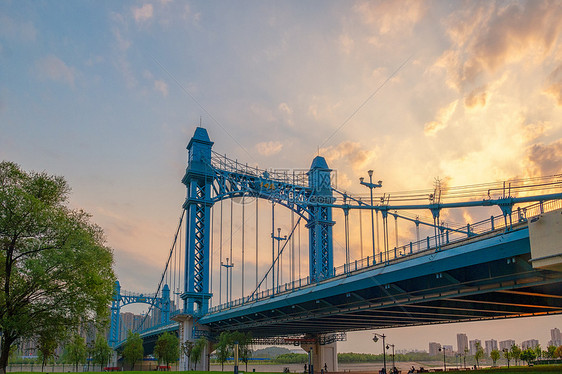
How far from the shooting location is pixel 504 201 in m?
38.1

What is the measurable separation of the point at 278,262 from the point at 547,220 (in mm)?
63377

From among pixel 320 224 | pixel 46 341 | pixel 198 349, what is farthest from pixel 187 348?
pixel 46 341

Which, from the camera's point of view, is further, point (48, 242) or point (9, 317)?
point (48, 242)

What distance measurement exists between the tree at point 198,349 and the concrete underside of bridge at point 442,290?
9.95 m

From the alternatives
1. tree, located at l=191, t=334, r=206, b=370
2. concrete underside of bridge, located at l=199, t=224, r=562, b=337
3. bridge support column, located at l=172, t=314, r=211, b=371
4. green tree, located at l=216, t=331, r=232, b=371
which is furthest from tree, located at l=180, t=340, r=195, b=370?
concrete underside of bridge, located at l=199, t=224, r=562, b=337

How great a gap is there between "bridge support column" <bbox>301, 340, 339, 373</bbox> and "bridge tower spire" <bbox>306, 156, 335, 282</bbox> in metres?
10.8

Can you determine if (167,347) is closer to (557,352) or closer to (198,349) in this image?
(198,349)

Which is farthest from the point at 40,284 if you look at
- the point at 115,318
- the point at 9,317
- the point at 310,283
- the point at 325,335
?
the point at 115,318

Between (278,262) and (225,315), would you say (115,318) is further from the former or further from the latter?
(225,315)

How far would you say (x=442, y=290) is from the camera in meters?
36.9

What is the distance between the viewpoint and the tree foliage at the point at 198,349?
68.4 m

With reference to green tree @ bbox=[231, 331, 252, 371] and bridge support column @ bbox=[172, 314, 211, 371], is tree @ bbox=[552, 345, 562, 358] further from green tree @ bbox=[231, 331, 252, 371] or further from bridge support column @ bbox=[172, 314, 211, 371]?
bridge support column @ bbox=[172, 314, 211, 371]

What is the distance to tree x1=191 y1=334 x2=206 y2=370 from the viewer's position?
68500 millimetres

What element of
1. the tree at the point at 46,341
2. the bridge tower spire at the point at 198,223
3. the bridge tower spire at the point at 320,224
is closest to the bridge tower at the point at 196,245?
the bridge tower spire at the point at 198,223
